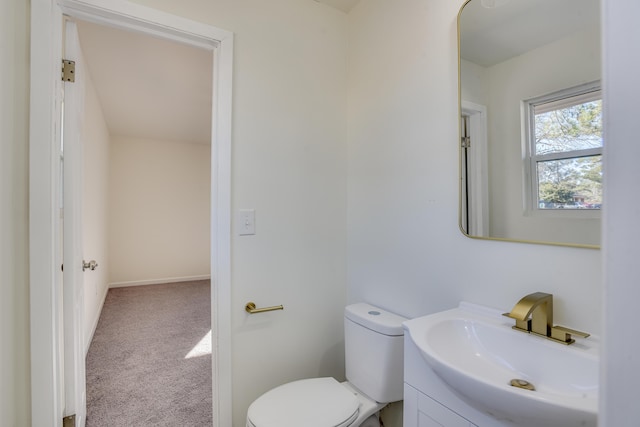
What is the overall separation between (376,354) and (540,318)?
0.65 metres

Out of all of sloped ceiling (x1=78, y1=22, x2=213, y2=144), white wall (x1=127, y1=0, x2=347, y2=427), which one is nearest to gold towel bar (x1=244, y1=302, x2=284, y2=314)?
white wall (x1=127, y1=0, x2=347, y2=427)

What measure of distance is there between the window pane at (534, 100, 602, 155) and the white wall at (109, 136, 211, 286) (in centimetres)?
507

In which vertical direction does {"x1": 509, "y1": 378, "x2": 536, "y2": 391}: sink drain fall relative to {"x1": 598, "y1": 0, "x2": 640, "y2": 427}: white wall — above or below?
below

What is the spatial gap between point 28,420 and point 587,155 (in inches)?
81.9

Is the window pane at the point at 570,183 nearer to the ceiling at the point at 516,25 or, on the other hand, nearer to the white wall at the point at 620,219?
the ceiling at the point at 516,25

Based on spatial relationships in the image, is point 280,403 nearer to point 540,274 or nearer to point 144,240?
point 540,274

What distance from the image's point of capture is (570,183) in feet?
3.05

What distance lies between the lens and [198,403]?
6.39 ft

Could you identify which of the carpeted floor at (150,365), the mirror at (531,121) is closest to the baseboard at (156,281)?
the carpeted floor at (150,365)

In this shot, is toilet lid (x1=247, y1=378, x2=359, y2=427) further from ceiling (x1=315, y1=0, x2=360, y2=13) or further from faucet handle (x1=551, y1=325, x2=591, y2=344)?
ceiling (x1=315, y1=0, x2=360, y2=13)

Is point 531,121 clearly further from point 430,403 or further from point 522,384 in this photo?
point 430,403

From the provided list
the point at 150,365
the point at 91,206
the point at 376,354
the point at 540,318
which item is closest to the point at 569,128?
the point at 540,318

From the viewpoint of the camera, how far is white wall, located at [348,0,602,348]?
100 cm

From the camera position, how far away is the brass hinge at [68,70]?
130cm
